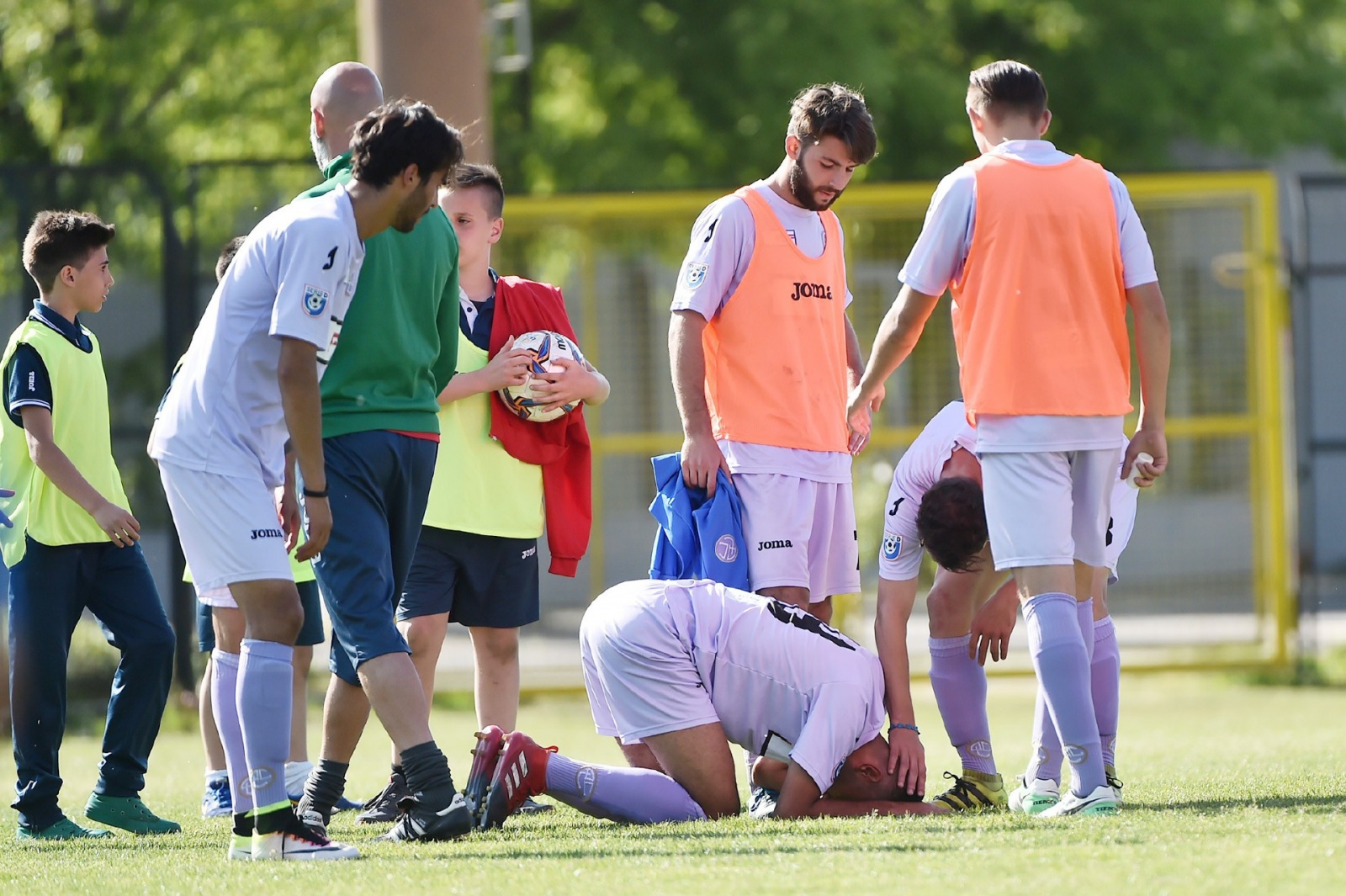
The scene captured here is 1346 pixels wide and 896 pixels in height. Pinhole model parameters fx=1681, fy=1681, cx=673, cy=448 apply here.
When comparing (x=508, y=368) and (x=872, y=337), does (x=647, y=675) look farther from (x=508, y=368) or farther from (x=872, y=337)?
(x=872, y=337)

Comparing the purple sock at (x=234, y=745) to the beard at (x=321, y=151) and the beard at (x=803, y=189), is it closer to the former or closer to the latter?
the beard at (x=321, y=151)

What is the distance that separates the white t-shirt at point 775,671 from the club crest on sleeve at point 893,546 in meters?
0.29

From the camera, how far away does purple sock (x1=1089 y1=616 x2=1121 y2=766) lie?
512 centimetres

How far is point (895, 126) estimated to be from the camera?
1498 cm

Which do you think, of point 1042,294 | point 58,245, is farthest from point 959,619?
point 58,245

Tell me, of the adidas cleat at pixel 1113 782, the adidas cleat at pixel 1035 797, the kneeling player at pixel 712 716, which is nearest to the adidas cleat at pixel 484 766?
the kneeling player at pixel 712 716

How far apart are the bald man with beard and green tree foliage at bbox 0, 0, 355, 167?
1037cm

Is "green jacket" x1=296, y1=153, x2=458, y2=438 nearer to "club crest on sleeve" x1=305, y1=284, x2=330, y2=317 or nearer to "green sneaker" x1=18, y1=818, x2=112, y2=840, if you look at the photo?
"club crest on sleeve" x1=305, y1=284, x2=330, y2=317

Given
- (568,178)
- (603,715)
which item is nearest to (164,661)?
(603,715)

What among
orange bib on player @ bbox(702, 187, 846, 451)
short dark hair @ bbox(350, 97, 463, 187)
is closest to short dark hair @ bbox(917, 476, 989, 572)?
orange bib on player @ bbox(702, 187, 846, 451)

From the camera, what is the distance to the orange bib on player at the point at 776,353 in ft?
18.0

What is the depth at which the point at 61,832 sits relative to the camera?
17.4 ft

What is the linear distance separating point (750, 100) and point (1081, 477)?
34.5 feet

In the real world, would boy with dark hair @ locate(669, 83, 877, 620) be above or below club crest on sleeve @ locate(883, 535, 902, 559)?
above
